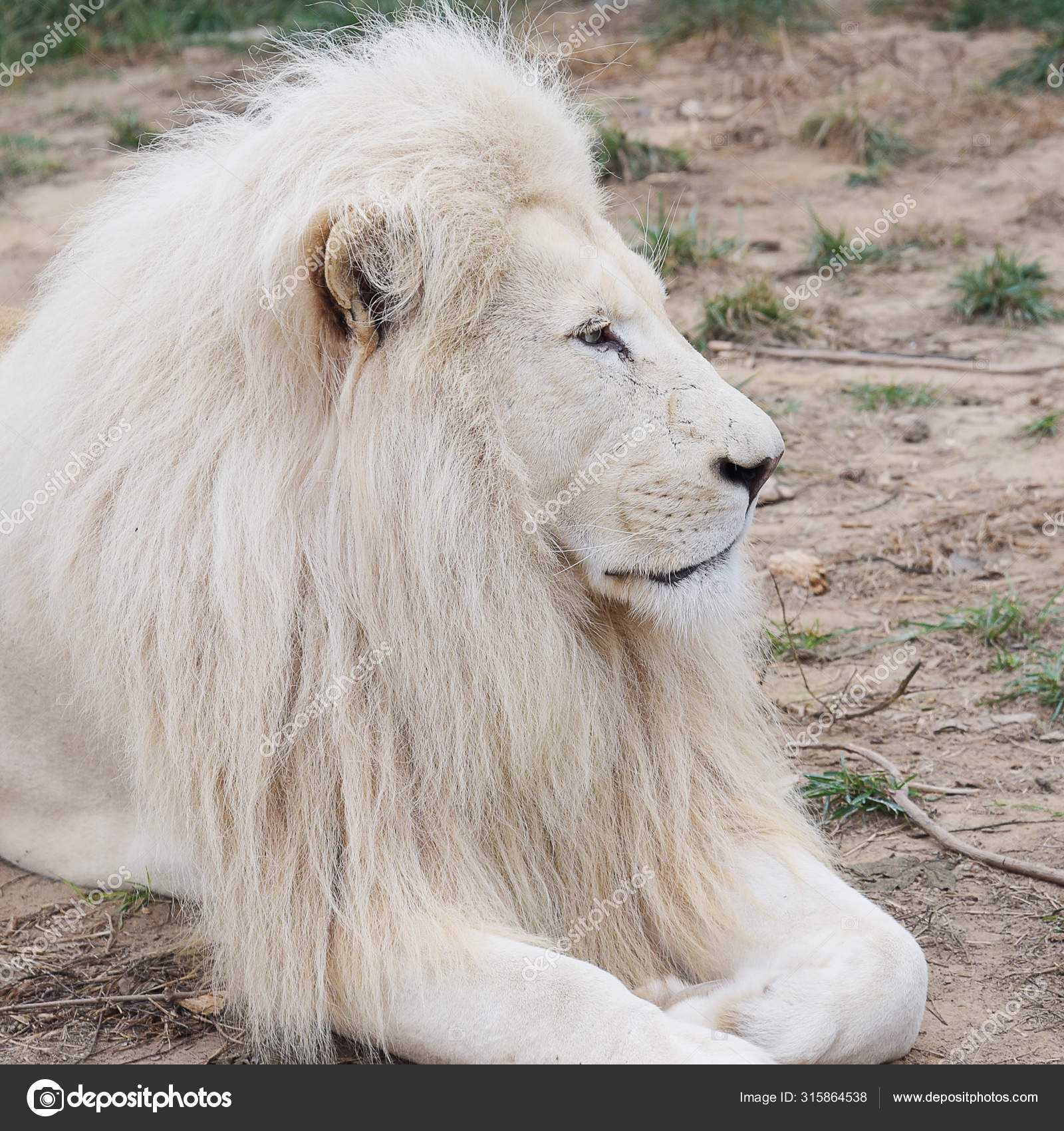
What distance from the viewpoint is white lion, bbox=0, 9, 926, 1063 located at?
7.15 feet

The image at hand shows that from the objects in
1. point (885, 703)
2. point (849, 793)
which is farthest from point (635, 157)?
point (849, 793)

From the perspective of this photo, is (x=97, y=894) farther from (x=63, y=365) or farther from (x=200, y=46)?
(x=200, y=46)

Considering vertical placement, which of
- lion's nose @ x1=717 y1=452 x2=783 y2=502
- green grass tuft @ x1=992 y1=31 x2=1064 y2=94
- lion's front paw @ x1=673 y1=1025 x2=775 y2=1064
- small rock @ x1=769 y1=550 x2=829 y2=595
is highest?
lion's nose @ x1=717 y1=452 x2=783 y2=502

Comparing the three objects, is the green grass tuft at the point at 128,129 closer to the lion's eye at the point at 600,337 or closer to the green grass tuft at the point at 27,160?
the green grass tuft at the point at 27,160

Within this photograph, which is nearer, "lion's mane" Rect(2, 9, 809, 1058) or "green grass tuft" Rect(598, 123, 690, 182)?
"lion's mane" Rect(2, 9, 809, 1058)

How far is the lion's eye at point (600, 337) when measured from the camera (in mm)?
2256

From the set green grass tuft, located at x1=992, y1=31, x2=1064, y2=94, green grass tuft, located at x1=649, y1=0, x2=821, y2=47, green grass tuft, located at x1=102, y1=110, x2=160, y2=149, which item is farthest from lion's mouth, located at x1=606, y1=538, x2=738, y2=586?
green grass tuft, located at x1=649, y1=0, x2=821, y2=47

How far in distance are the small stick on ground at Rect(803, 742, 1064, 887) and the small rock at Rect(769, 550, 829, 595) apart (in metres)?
0.83

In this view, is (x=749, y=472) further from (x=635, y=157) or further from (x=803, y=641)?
(x=635, y=157)

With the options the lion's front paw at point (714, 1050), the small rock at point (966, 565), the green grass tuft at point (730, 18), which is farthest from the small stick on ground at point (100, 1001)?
the green grass tuft at point (730, 18)

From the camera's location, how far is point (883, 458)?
4684 mm
